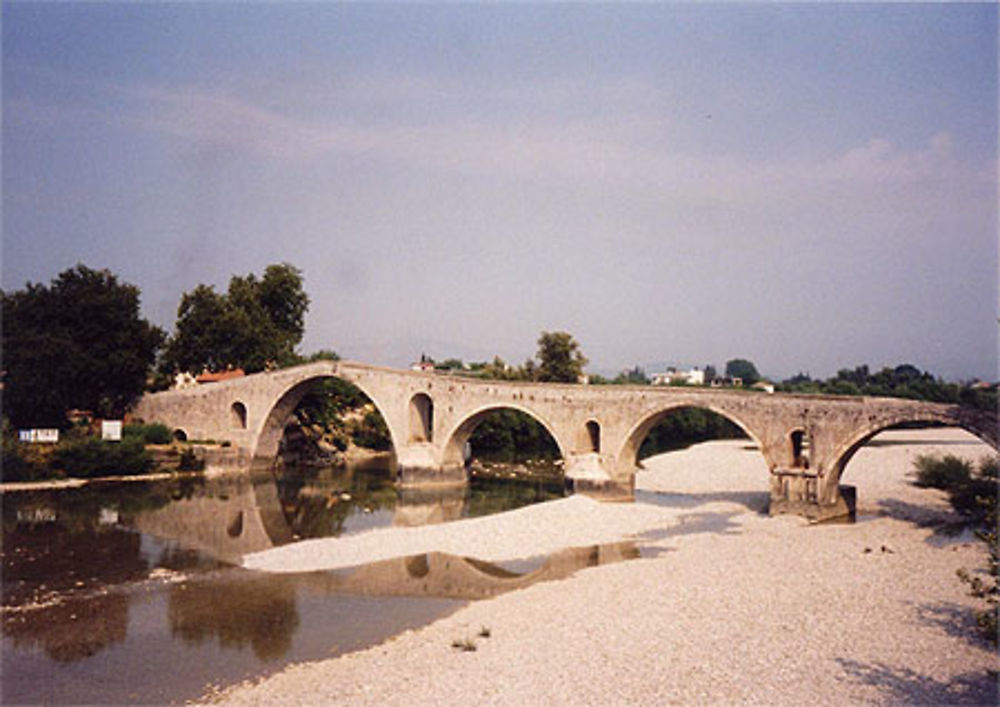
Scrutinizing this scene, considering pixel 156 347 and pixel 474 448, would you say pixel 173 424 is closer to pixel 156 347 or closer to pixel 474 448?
pixel 156 347

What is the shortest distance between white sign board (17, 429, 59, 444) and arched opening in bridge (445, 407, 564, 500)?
20.0 metres

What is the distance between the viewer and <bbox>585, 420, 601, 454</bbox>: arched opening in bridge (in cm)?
3216

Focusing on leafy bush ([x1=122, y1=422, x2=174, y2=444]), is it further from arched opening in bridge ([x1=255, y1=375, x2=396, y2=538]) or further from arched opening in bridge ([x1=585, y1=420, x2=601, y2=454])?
arched opening in bridge ([x1=585, y1=420, x2=601, y2=454])

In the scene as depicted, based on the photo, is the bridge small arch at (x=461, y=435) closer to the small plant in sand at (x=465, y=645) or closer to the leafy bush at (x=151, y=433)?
the leafy bush at (x=151, y=433)

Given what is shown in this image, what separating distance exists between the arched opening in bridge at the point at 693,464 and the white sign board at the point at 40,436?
28366mm

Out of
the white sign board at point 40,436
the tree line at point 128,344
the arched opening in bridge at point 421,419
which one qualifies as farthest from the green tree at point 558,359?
the white sign board at point 40,436

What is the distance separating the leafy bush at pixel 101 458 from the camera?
37188 mm

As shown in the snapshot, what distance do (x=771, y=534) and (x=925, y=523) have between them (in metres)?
5.76

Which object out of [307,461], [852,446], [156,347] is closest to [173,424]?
[156,347]

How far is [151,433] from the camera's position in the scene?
139 ft

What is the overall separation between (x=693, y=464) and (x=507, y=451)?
47.8ft

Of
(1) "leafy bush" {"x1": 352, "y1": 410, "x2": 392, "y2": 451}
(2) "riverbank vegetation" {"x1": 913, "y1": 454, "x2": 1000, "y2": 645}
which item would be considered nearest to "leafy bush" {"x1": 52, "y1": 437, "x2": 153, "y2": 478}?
(1) "leafy bush" {"x1": 352, "y1": 410, "x2": 392, "y2": 451}

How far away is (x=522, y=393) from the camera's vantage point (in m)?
A: 33.6

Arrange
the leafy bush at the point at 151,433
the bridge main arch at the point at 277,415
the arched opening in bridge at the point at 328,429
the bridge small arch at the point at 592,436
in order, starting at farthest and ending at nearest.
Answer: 1. the arched opening in bridge at the point at 328,429
2. the bridge main arch at the point at 277,415
3. the leafy bush at the point at 151,433
4. the bridge small arch at the point at 592,436
